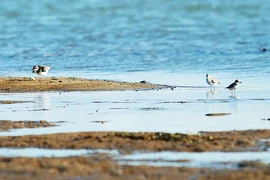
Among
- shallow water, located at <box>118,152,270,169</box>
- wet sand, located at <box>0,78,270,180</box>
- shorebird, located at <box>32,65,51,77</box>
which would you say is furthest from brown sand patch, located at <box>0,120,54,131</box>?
shorebird, located at <box>32,65,51,77</box>

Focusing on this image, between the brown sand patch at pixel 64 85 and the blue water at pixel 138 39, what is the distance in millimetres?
3061

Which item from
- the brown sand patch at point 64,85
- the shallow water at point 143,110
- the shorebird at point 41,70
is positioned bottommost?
the shallow water at point 143,110

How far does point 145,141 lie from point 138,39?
86.4 feet

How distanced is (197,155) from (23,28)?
3537 cm

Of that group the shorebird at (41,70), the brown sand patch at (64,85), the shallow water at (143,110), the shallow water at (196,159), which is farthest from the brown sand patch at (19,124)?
the shorebird at (41,70)

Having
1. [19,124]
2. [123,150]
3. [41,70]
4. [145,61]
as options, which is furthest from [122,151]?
[145,61]

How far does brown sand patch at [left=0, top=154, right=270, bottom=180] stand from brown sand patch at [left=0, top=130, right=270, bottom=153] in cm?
106

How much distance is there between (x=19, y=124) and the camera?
48.1 feet

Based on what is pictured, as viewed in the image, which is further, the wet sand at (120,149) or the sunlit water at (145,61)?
the sunlit water at (145,61)

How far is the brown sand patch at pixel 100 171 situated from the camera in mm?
10617

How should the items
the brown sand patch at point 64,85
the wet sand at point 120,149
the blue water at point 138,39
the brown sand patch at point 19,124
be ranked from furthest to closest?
the blue water at point 138,39, the brown sand patch at point 64,85, the brown sand patch at point 19,124, the wet sand at point 120,149

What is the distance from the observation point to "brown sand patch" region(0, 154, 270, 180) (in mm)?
10617

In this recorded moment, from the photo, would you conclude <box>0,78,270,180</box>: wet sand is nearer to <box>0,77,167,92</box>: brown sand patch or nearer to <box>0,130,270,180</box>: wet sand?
<box>0,130,270,180</box>: wet sand

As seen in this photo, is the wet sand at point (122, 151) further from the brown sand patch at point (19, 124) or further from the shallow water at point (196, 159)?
the brown sand patch at point (19, 124)
